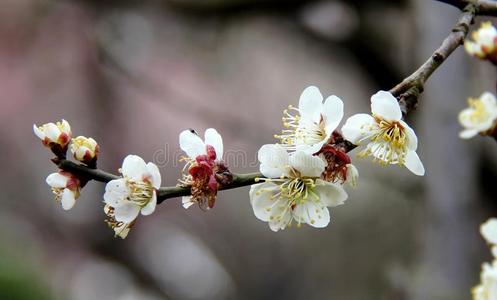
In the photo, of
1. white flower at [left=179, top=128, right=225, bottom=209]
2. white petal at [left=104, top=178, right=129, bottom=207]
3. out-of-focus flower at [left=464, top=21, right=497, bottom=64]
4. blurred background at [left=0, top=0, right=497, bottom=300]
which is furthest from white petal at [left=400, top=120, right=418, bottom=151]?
blurred background at [left=0, top=0, right=497, bottom=300]

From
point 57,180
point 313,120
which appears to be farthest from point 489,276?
point 57,180

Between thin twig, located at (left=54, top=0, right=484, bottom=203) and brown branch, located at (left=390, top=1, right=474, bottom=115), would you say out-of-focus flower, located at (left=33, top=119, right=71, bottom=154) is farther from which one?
brown branch, located at (left=390, top=1, right=474, bottom=115)

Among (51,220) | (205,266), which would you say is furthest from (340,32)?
(51,220)

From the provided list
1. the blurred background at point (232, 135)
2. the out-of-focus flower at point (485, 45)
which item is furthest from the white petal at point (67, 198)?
the blurred background at point (232, 135)

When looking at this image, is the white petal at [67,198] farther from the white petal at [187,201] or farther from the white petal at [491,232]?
the white petal at [491,232]

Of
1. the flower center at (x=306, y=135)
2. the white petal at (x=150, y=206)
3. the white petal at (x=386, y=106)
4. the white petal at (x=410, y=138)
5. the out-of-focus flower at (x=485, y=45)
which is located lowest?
the white petal at (x=150, y=206)

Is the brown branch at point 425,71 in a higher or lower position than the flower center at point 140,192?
higher

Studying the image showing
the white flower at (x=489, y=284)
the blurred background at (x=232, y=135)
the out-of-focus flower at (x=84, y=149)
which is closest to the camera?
the white flower at (x=489, y=284)

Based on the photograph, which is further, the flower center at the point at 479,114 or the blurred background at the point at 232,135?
the blurred background at the point at 232,135
